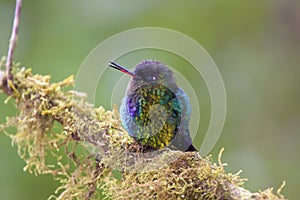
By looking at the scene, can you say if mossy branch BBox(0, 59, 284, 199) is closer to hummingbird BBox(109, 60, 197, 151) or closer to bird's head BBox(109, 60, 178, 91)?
hummingbird BBox(109, 60, 197, 151)

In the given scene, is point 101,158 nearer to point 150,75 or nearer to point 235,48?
point 150,75

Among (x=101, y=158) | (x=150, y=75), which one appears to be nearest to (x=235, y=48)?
(x=150, y=75)

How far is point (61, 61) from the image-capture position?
13.3 feet

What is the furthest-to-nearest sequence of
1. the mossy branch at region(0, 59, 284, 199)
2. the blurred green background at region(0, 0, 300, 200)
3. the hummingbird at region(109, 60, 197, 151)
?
the blurred green background at region(0, 0, 300, 200) → the hummingbird at region(109, 60, 197, 151) → the mossy branch at region(0, 59, 284, 199)

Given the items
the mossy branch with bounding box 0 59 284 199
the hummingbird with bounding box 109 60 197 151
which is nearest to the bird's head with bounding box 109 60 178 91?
the hummingbird with bounding box 109 60 197 151

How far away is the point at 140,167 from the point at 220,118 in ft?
2.75

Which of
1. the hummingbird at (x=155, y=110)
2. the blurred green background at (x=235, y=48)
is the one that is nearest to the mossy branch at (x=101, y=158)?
the hummingbird at (x=155, y=110)

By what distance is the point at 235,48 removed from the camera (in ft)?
16.3

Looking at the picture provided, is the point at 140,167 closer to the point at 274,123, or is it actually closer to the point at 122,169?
the point at 122,169

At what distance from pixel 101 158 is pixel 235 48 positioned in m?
3.36

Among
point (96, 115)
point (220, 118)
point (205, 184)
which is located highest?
point (220, 118)

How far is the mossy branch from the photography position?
1.53 metres

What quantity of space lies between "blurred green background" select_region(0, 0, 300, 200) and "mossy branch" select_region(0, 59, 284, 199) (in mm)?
1783

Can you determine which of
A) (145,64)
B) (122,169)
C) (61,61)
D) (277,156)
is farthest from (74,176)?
(277,156)
